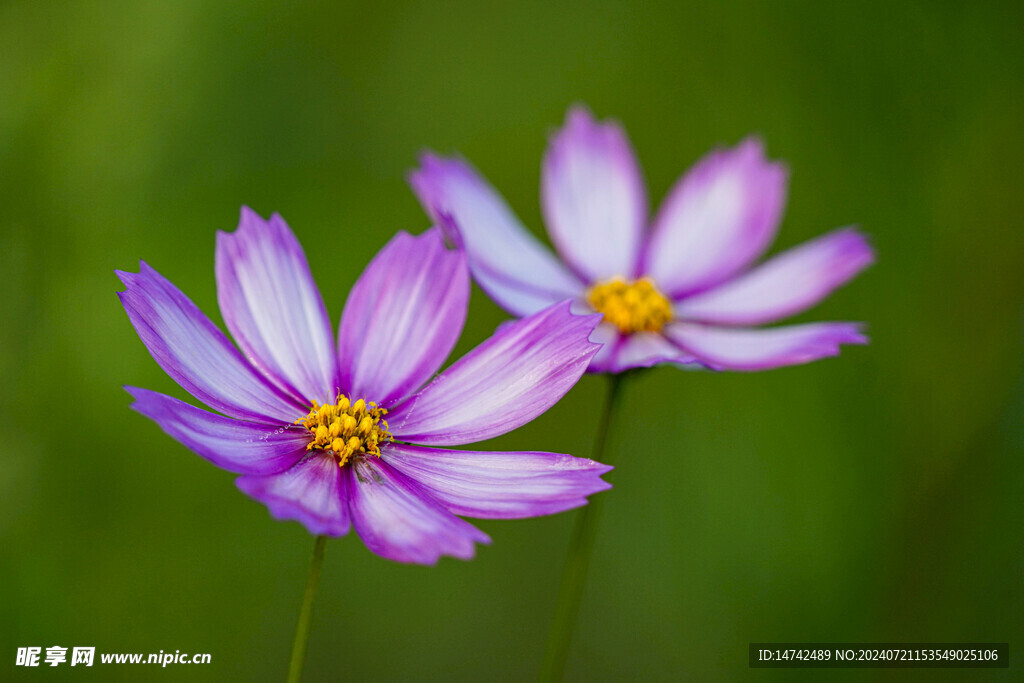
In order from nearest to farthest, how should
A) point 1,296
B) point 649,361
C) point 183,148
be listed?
1. point 649,361
2. point 1,296
3. point 183,148

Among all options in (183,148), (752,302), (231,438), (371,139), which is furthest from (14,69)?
(752,302)

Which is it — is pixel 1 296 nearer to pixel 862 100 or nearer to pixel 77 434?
pixel 77 434

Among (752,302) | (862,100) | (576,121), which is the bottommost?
(752,302)

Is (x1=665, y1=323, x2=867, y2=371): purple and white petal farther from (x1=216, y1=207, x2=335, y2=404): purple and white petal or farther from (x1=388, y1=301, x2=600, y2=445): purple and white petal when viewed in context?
(x1=216, y1=207, x2=335, y2=404): purple and white petal

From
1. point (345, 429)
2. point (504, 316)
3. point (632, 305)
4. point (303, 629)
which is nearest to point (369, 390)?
point (345, 429)

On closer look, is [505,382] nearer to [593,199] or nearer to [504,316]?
[593,199]

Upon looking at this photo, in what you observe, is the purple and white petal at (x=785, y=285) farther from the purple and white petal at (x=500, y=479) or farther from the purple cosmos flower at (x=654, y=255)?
the purple and white petal at (x=500, y=479)

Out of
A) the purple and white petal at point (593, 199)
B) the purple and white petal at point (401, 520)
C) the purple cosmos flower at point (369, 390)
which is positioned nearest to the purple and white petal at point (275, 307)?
the purple cosmos flower at point (369, 390)

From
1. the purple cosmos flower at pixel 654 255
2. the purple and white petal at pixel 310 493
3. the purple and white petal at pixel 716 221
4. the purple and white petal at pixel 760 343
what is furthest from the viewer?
the purple and white petal at pixel 716 221

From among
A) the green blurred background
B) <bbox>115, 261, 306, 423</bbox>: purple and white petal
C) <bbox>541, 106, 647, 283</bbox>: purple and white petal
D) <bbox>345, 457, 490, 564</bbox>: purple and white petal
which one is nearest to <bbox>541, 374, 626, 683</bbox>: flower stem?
<bbox>345, 457, 490, 564</bbox>: purple and white petal
